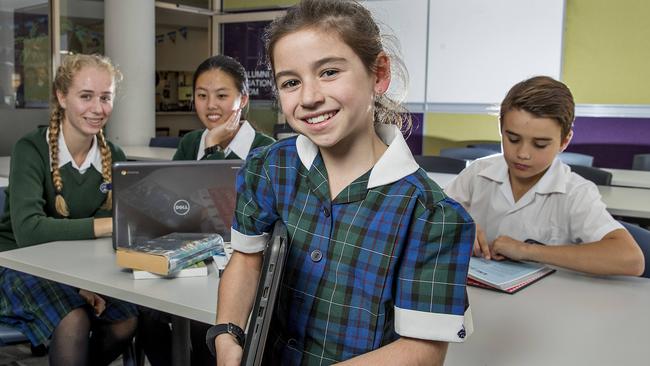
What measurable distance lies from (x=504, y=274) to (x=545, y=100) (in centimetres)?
56

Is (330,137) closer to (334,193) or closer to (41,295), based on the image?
(334,193)

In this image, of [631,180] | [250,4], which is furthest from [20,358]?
[250,4]

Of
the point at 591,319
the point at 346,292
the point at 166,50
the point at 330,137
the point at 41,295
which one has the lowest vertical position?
the point at 41,295

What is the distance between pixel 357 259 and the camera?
41.6 inches

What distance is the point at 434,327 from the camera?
98cm

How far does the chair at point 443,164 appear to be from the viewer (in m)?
3.67

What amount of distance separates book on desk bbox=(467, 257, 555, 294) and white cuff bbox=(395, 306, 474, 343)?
55 centimetres

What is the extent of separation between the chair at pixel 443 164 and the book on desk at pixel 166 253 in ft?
7.12

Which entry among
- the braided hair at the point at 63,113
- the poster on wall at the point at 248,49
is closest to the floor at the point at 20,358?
the braided hair at the point at 63,113

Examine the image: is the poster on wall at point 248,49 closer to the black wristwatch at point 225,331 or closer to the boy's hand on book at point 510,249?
the boy's hand on book at point 510,249

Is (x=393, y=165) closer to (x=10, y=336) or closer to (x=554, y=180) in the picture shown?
(x=554, y=180)

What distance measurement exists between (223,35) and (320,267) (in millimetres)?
7540

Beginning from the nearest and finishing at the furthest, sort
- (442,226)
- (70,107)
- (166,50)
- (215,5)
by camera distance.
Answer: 1. (442,226)
2. (70,107)
3. (215,5)
4. (166,50)

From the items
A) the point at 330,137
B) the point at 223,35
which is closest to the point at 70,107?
the point at 330,137
